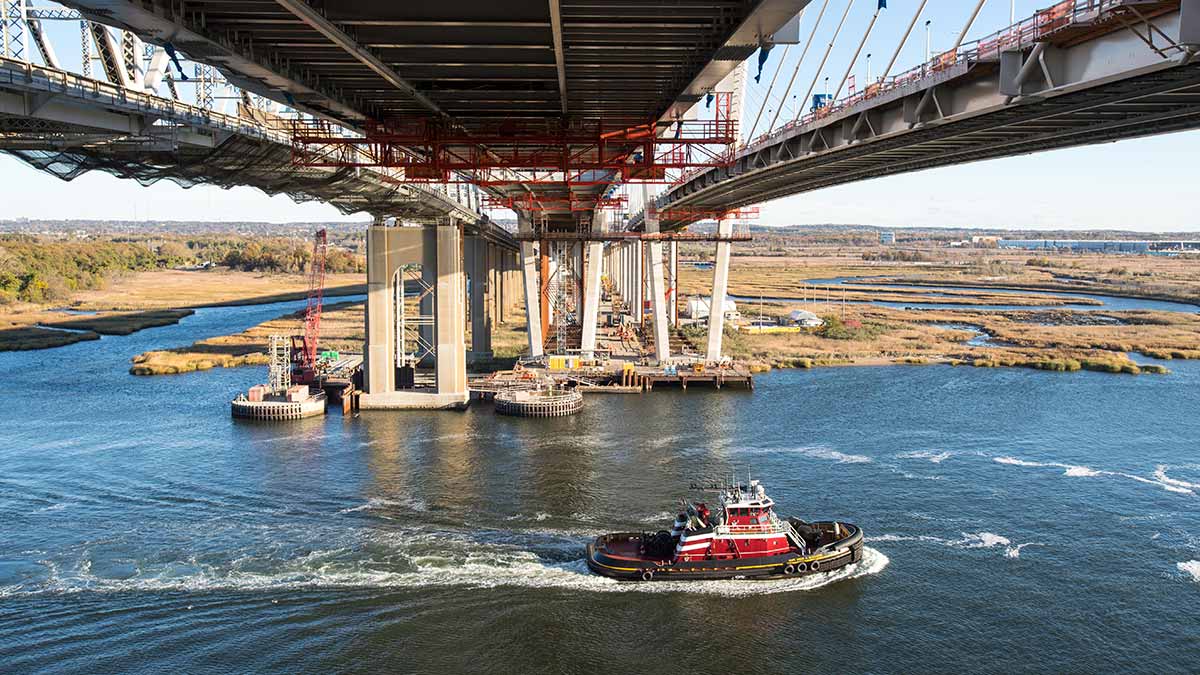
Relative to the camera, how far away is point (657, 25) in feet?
49.8

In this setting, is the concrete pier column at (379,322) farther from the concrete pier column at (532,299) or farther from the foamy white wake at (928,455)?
the foamy white wake at (928,455)

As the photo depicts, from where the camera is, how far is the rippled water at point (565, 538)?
20.9 meters

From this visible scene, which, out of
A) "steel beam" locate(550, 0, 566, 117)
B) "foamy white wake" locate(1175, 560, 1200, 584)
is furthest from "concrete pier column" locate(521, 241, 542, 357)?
"steel beam" locate(550, 0, 566, 117)

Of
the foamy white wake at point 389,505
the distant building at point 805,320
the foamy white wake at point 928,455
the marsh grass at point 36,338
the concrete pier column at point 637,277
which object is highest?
→ the concrete pier column at point 637,277

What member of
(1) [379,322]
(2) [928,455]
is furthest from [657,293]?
(2) [928,455]

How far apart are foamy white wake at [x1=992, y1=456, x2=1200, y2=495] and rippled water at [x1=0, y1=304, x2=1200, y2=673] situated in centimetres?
14

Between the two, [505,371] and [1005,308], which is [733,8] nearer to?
[505,371]

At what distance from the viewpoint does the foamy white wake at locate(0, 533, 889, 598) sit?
23.7m

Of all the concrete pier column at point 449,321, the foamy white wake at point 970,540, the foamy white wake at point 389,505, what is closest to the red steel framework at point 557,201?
the concrete pier column at point 449,321

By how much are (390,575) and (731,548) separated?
8125mm

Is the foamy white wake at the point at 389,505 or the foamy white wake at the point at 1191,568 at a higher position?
the foamy white wake at the point at 389,505

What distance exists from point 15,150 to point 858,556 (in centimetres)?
2349

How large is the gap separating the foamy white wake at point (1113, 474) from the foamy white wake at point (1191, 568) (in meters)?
6.74

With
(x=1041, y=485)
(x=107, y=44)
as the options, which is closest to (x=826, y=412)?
(x=1041, y=485)
